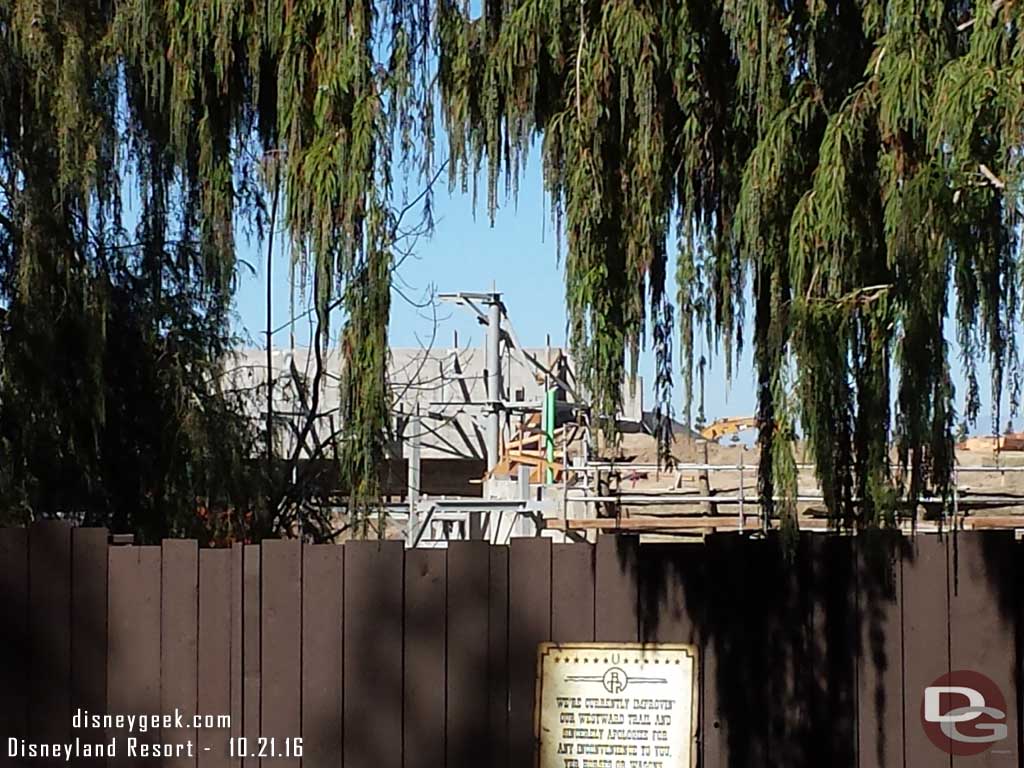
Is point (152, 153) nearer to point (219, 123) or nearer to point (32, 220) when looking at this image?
point (32, 220)

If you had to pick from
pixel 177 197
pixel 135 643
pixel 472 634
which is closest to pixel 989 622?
pixel 472 634

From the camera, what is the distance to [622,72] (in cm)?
593

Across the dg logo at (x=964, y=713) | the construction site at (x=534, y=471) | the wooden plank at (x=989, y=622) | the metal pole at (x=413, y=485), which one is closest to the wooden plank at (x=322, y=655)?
the dg logo at (x=964, y=713)

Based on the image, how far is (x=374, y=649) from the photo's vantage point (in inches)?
259

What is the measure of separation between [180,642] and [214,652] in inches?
6.8

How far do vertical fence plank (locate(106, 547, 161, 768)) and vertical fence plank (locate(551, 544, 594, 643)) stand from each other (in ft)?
6.17

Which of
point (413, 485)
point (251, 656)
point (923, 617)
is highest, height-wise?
point (413, 485)

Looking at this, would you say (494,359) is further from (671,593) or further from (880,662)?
(880,662)

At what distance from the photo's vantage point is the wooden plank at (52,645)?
6.82 m

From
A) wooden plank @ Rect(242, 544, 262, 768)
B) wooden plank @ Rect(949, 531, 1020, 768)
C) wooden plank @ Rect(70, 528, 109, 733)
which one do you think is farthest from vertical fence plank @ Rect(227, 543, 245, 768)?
wooden plank @ Rect(949, 531, 1020, 768)

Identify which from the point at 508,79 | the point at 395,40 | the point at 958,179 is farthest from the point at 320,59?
the point at 958,179

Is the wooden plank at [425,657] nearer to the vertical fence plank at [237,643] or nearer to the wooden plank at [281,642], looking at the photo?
the wooden plank at [281,642]

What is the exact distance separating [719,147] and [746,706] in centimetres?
244

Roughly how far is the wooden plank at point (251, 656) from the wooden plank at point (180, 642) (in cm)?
24
